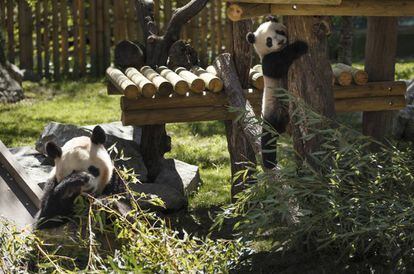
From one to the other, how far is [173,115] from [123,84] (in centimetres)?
46

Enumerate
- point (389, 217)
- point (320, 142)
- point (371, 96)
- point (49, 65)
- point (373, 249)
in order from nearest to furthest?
1. point (389, 217)
2. point (373, 249)
3. point (320, 142)
4. point (371, 96)
5. point (49, 65)

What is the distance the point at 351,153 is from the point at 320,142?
263 millimetres

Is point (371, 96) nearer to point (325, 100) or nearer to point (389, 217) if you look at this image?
point (325, 100)

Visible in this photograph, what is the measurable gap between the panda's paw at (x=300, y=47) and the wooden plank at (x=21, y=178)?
2004 millimetres

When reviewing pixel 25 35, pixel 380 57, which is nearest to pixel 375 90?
pixel 380 57

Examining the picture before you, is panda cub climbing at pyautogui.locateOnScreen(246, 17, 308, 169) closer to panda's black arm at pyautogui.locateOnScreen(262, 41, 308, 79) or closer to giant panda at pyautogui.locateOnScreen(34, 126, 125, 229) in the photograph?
panda's black arm at pyautogui.locateOnScreen(262, 41, 308, 79)

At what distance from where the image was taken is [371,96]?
20.9 ft

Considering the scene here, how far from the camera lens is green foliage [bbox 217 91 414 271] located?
407cm

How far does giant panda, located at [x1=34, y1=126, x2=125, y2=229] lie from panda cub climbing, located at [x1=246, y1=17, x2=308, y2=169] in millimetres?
1001

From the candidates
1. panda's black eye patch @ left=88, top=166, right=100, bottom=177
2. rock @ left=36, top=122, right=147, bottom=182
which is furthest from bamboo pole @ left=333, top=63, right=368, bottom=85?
panda's black eye patch @ left=88, top=166, right=100, bottom=177

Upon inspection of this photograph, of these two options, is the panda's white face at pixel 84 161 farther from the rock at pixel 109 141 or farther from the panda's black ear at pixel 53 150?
the rock at pixel 109 141

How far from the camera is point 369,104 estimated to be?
6.34 meters

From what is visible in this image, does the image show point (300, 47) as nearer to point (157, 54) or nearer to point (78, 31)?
point (157, 54)

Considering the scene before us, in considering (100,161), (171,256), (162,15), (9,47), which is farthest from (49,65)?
(171,256)
